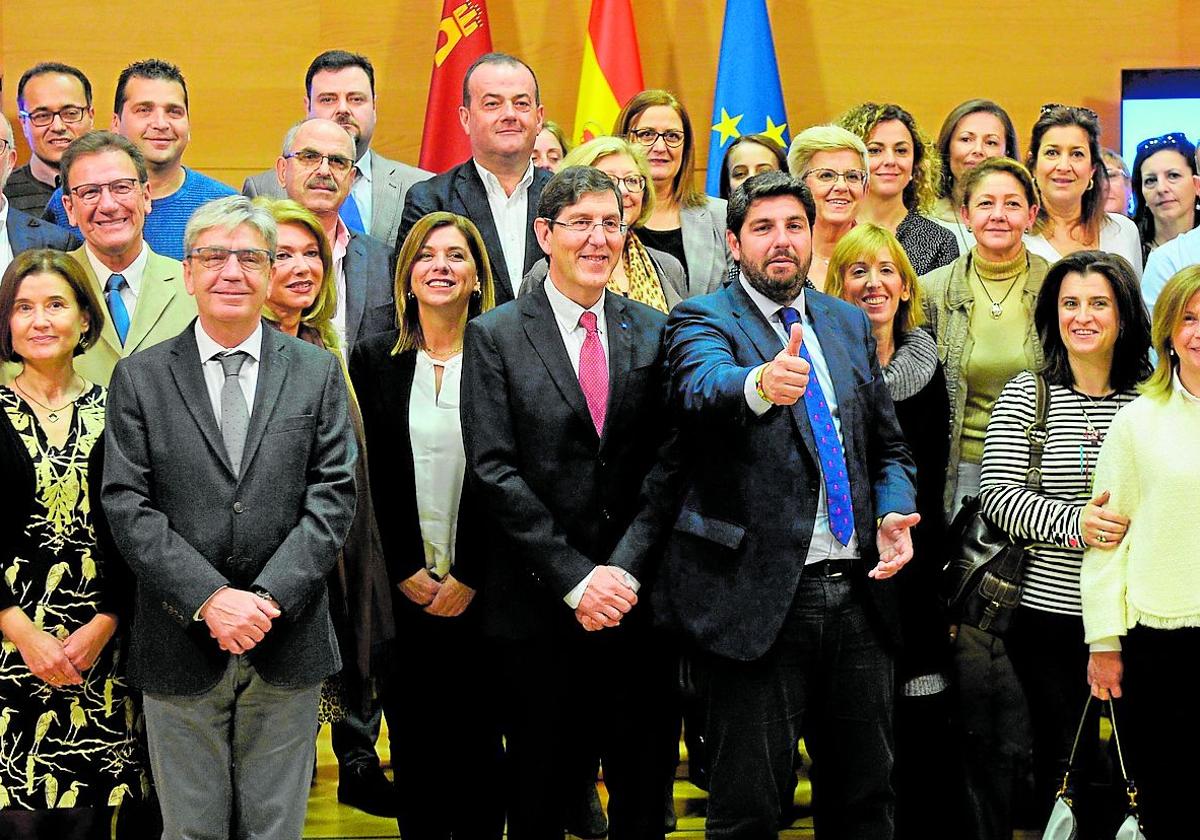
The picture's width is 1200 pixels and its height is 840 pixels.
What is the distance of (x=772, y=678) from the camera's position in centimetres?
307

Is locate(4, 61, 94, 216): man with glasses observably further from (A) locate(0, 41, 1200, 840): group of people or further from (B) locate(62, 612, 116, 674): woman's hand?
(B) locate(62, 612, 116, 674): woman's hand

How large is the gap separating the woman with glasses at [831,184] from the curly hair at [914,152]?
0.44 m

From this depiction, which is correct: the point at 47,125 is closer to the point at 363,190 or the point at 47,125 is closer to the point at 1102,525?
the point at 363,190

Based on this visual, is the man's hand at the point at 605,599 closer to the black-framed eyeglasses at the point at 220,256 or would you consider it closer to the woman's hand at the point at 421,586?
the woman's hand at the point at 421,586

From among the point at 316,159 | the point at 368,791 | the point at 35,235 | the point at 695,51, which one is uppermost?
the point at 695,51

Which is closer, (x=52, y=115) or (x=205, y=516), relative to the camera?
(x=205, y=516)

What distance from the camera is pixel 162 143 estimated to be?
4.38m

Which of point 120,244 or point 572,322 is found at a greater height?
point 120,244

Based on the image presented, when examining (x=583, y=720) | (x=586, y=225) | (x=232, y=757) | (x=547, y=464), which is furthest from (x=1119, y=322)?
(x=232, y=757)

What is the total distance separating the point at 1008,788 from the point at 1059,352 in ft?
3.47

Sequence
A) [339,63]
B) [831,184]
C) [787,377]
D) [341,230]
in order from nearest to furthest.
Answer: [787,377] → [831,184] → [341,230] → [339,63]

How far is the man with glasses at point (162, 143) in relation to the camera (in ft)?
13.9

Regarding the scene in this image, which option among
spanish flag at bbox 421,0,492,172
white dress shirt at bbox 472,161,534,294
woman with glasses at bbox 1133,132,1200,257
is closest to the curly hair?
woman with glasses at bbox 1133,132,1200,257

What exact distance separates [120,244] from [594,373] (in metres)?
1.30
